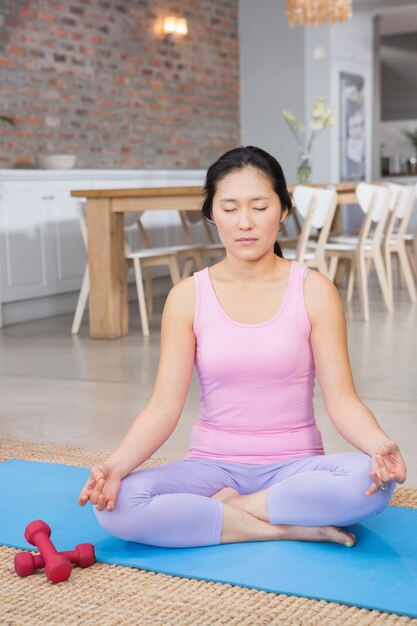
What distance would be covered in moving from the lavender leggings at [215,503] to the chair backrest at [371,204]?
13.0ft

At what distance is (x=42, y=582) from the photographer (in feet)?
5.94

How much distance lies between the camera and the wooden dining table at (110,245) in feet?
16.5

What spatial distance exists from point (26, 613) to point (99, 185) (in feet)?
16.5

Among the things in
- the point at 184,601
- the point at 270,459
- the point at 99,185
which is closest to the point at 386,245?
the point at 99,185

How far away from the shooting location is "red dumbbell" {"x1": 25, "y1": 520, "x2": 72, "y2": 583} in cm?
177

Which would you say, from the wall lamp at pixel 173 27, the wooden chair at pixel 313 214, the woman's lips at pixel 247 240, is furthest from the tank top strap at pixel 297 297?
the wall lamp at pixel 173 27

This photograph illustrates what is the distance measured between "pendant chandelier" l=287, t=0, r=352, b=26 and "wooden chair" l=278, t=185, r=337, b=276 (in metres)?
2.23

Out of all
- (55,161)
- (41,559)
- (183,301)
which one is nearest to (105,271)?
(55,161)

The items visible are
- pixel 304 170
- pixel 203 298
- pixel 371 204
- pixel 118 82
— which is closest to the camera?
pixel 203 298

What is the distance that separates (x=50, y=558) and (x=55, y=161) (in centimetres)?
498

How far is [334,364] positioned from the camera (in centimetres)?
195

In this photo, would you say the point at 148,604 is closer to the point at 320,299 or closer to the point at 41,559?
the point at 41,559

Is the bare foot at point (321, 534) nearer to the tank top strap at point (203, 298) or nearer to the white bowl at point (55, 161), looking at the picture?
the tank top strap at point (203, 298)

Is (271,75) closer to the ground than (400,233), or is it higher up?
higher up
